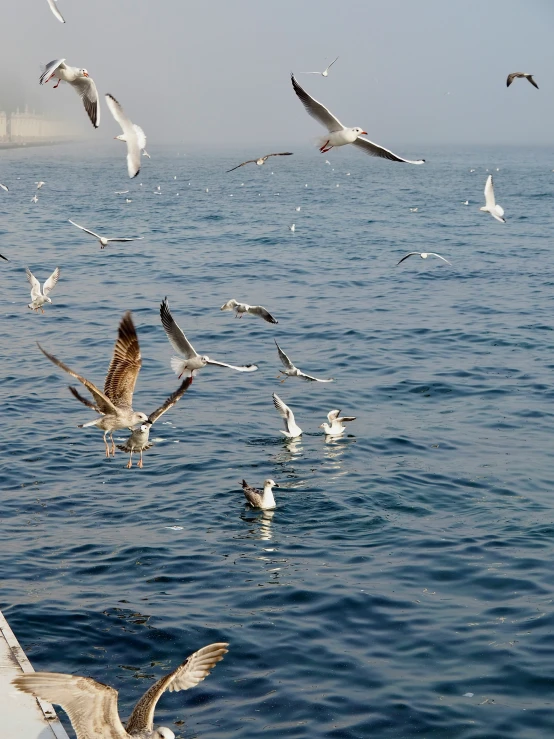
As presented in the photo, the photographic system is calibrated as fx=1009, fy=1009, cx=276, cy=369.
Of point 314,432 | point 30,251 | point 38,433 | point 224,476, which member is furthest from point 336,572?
point 30,251

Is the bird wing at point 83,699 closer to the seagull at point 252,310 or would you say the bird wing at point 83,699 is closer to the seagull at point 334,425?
the seagull at point 334,425

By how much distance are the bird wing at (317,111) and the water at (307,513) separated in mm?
5614

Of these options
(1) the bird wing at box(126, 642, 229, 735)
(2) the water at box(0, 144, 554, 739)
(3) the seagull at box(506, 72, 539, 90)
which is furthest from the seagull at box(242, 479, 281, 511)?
(3) the seagull at box(506, 72, 539, 90)

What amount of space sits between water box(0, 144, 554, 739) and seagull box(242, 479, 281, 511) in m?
0.28

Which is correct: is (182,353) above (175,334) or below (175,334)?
below

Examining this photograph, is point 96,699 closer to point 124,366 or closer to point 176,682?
point 176,682

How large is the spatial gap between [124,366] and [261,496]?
364cm

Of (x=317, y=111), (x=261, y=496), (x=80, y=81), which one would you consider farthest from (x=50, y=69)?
(x=261, y=496)

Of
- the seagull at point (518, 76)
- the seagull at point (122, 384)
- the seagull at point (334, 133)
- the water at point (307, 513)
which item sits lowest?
the water at point (307, 513)

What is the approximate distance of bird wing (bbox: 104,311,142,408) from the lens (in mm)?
11953

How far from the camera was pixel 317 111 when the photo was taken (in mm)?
15000

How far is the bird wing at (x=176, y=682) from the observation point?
285 inches

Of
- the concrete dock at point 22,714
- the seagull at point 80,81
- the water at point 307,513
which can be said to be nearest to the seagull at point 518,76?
the water at point 307,513

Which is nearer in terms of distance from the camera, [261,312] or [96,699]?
[96,699]
